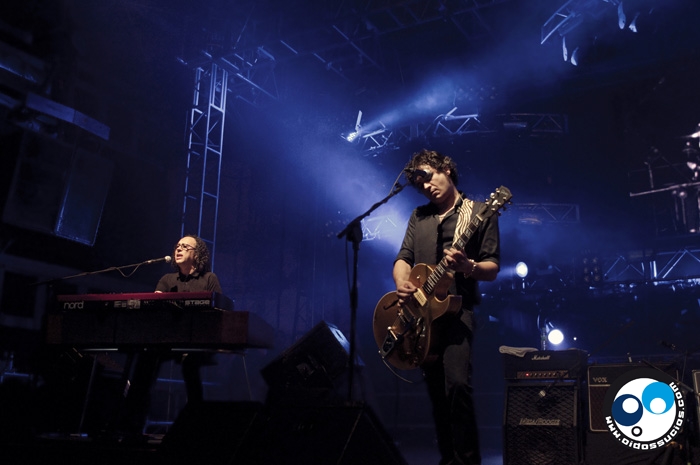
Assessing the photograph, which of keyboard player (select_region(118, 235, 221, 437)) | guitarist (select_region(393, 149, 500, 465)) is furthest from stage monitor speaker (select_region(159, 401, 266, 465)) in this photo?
keyboard player (select_region(118, 235, 221, 437))

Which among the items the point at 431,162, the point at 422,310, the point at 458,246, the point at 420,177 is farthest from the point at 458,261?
the point at 431,162

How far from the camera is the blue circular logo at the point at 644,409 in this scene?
14.2 feet

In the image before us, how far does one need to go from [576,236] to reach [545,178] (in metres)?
1.70

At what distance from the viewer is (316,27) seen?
32.0 feet

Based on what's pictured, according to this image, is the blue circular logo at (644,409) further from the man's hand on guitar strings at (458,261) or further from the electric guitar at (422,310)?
the man's hand on guitar strings at (458,261)

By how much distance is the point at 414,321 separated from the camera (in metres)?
3.50

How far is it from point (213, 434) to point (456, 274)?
1.62 metres

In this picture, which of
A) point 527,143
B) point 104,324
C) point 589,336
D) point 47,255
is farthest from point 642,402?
point 527,143

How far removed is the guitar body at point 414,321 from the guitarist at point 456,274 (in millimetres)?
54

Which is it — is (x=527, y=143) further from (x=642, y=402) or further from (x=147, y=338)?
(x=147, y=338)

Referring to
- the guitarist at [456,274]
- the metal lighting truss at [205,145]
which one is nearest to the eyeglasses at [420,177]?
the guitarist at [456,274]

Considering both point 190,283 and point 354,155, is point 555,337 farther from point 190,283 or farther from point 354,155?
point 190,283

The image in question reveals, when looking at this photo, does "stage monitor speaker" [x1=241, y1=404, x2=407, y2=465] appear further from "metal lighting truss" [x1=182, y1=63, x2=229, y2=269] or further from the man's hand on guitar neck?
"metal lighting truss" [x1=182, y1=63, x2=229, y2=269]

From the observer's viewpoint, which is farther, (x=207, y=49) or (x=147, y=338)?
(x=207, y=49)
